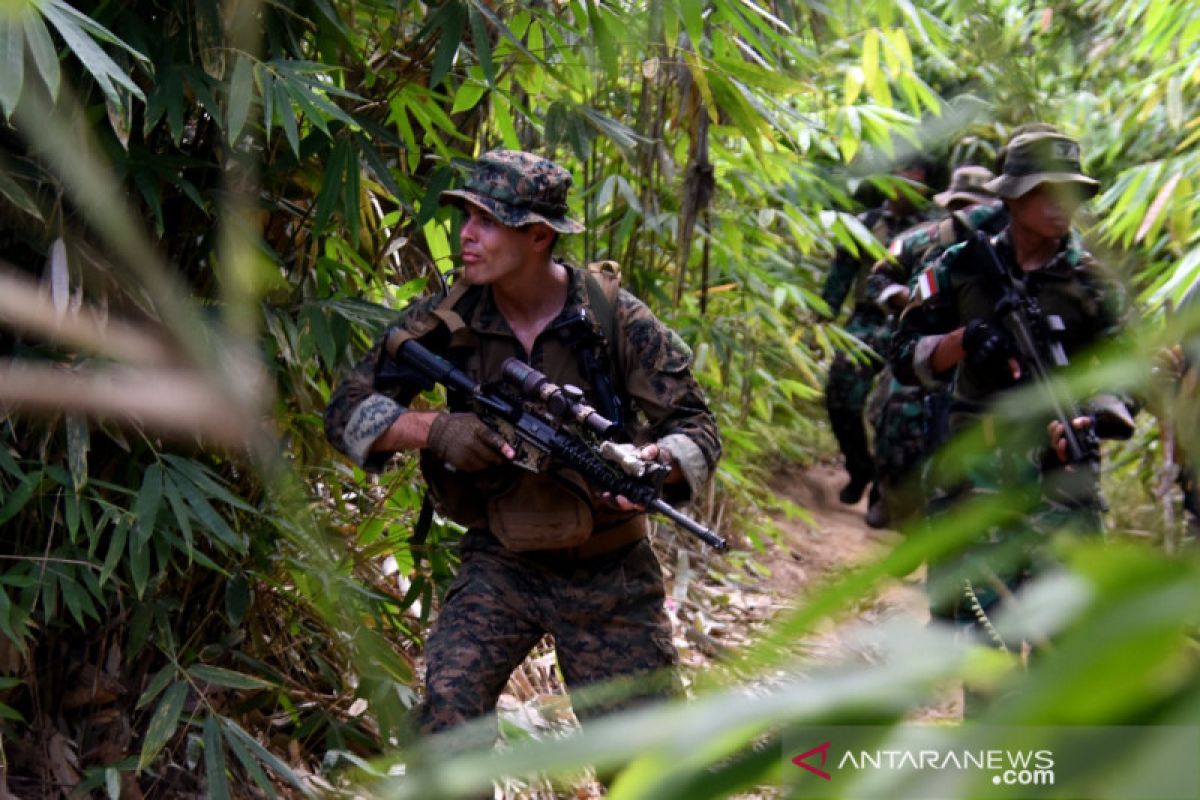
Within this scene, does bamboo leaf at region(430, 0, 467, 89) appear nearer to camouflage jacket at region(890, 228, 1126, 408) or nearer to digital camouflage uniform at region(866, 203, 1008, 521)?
camouflage jacket at region(890, 228, 1126, 408)

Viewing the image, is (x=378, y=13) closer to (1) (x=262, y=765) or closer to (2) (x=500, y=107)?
(2) (x=500, y=107)

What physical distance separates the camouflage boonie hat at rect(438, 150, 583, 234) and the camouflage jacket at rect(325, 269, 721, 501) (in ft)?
0.60

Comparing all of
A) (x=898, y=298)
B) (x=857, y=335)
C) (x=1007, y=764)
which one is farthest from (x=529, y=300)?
(x=857, y=335)

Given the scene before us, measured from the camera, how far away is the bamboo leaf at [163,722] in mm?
3270

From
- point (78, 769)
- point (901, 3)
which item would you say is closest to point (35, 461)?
point (78, 769)

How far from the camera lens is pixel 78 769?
356 centimetres

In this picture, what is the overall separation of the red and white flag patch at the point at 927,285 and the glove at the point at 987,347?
22cm

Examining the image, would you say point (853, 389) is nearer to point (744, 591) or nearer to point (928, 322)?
point (744, 591)

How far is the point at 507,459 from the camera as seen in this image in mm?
3258

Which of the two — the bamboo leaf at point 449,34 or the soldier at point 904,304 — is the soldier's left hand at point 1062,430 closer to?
the soldier at point 904,304

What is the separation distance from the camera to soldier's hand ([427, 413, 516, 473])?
3.23 metres

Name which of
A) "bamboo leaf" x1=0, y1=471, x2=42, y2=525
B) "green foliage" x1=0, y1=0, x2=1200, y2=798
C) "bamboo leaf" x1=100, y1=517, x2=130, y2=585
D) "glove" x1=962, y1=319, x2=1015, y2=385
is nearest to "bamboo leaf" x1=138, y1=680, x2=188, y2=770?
"green foliage" x1=0, y1=0, x2=1200, y2=798

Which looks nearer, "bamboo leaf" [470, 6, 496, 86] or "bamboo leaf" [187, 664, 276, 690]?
"bamboo leaf" [470, 6, 496, 86]

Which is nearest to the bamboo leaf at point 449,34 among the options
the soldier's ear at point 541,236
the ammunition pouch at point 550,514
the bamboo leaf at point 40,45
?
the soldier's ear at point 541,236
